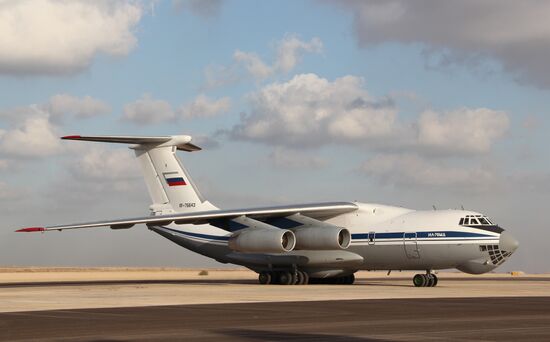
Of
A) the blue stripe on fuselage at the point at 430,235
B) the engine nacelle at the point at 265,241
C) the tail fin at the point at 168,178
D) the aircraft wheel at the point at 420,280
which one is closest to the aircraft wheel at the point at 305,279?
the engine nacelle at the point at 265,241

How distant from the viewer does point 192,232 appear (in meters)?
36.6

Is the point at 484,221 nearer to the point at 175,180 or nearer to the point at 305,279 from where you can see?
the point at 305,279

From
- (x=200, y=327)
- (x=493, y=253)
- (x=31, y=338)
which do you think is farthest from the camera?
(x=493, y=253)

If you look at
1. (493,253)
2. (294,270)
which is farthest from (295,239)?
(493,253)

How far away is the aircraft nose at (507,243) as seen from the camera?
29.7 metres

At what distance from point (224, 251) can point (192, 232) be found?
76.0 inches

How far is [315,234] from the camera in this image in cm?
3177

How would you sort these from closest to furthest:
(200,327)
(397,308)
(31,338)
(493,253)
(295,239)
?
(31,338) < (200,327) < (397,308) < (493,253) < (295,239)

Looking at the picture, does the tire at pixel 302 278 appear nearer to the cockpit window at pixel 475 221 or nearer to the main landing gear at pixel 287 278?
the main landing gear at pixel 287 278

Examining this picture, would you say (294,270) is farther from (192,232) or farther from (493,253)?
(493,253)

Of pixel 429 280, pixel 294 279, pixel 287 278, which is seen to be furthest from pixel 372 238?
pixel 287 278

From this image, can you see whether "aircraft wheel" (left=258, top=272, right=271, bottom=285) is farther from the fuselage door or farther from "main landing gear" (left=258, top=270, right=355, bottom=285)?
the fuselage door

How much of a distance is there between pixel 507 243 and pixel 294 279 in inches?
348

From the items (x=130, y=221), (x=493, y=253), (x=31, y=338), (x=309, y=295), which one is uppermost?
(x=130, y=221)
